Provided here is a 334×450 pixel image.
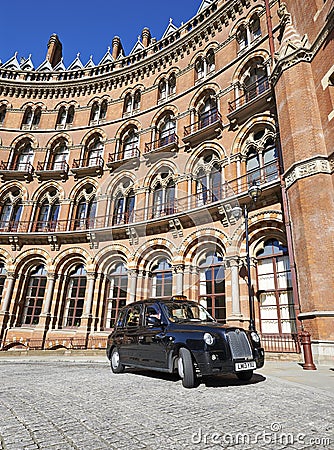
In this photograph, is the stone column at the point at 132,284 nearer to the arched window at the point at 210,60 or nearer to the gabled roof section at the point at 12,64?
the arched window at the point at 210,60

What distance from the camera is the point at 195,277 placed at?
1527 centimetres

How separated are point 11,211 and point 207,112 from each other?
16.1 metres

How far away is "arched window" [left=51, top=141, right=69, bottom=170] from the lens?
891 inches

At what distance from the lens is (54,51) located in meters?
29.0

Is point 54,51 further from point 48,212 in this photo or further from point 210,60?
point 48,212

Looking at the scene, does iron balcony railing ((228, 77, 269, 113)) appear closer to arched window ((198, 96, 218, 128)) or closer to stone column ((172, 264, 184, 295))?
arched window ((198, 96, 218, 128))

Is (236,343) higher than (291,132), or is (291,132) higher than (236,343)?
(291,132)

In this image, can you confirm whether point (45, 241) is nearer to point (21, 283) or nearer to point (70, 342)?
point (21, 283)

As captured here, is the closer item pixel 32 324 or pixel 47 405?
pixel 47 405

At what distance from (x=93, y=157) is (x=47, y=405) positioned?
20387 millimetres

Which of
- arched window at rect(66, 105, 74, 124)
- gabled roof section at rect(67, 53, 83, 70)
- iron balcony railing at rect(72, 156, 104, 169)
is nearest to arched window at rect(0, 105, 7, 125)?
arched window at rect(66, 105, 74, 124)

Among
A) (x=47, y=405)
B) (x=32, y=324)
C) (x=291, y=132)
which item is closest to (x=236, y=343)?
(x=47, y=405)

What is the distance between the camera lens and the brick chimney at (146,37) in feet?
84.1

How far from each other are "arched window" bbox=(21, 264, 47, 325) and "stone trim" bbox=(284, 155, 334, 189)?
1681 centimetres
